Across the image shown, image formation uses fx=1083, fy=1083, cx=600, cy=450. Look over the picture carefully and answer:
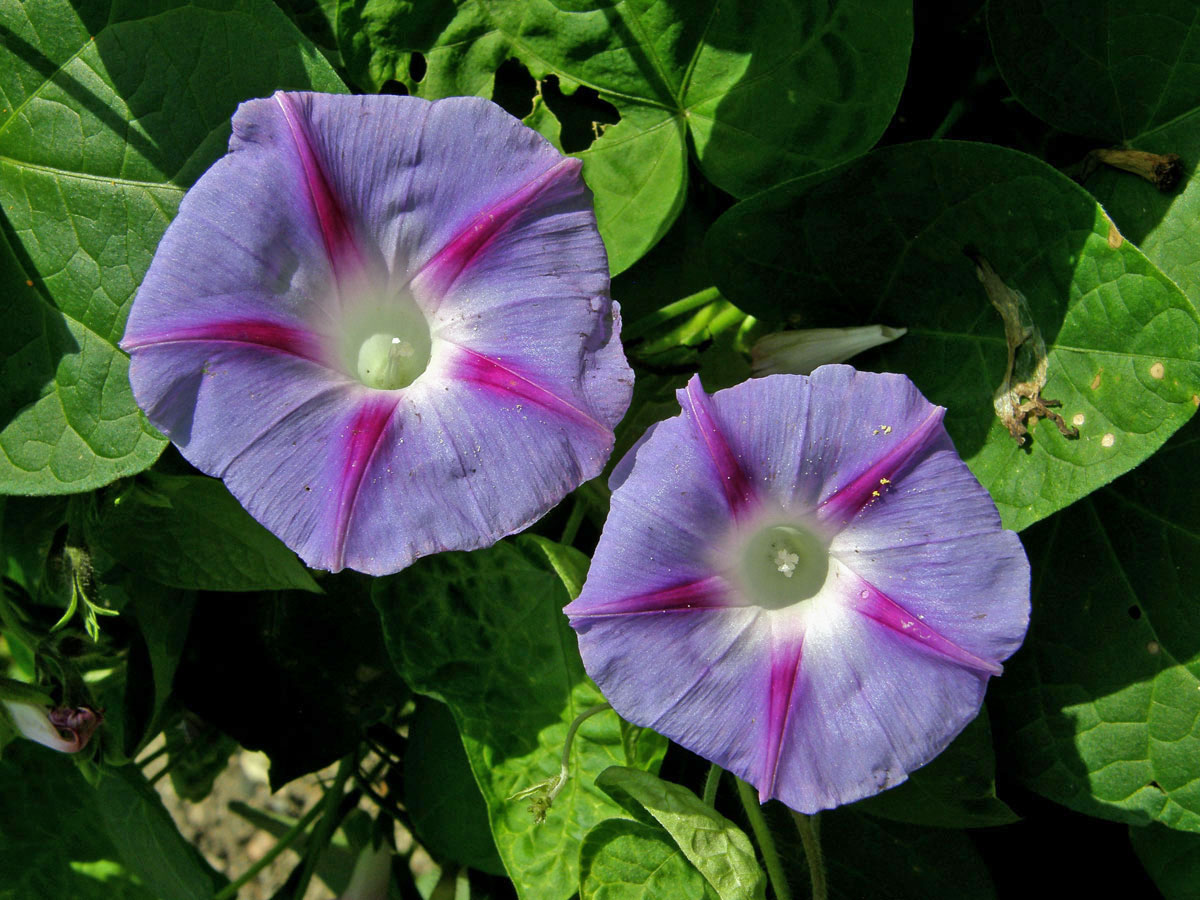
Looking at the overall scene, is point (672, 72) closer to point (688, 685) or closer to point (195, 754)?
point (688, 685)

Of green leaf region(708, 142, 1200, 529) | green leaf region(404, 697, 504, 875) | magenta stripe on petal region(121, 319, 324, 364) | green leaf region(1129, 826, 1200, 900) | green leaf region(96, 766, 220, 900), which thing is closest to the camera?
magenta stripe on petal region(121, 319, 324, 364)

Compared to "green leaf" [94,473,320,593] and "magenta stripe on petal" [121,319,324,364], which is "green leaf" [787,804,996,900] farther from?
"magenta stripe on petal" [121,319,324,364]

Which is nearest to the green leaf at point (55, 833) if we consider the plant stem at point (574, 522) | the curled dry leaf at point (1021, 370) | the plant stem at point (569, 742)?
the plant stem at point (569, 742)

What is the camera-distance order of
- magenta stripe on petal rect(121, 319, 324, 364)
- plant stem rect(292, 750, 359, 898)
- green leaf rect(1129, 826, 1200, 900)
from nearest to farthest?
1. magenta stripe on petal rect(121, 319, 324, 364)
2. green leaf rect(1129, 826, 1200, 900)
3. plant stem rect(292, 750, 359, 898)

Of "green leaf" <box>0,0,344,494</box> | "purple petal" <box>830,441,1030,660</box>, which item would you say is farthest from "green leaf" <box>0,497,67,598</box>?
"purple petal" <box>830,441,1030,660</box>

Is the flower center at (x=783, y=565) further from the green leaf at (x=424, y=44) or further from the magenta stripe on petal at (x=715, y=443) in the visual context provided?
the green leaf at (x=424, y=44)

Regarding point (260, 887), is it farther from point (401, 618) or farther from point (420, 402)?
point (420, 402)

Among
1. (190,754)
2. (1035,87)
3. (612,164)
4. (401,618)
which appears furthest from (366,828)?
(1035,87)
